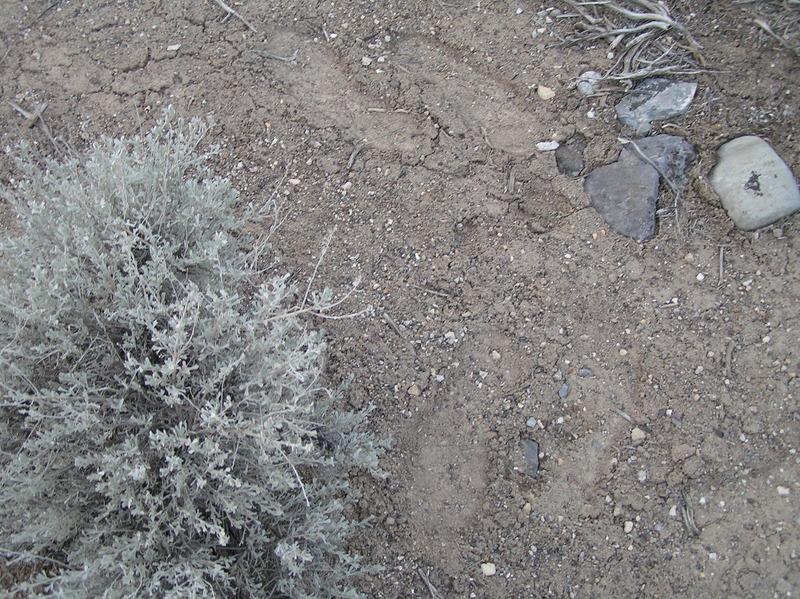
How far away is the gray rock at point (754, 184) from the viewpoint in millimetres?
3094

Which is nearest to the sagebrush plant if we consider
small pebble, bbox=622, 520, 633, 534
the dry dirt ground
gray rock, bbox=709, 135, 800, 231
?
the dry dirt ground

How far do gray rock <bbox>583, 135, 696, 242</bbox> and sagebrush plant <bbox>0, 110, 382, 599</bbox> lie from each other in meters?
1.78

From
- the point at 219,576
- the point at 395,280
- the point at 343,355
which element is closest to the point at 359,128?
the point at 395,280

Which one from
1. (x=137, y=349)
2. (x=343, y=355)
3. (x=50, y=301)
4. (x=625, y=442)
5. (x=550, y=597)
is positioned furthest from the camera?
(x=343, y=355)

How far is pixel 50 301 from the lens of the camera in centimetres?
213

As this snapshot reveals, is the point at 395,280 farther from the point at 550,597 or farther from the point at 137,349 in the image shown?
the point at 550,597

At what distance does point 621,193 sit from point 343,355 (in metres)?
1.62

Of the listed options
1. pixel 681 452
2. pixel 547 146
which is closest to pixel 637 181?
pixel 547 146

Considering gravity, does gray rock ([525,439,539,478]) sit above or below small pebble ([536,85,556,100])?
below

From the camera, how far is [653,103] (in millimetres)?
3506

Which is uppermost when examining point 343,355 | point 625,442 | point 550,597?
point 343,355

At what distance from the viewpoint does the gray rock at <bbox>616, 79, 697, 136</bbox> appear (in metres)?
3.46

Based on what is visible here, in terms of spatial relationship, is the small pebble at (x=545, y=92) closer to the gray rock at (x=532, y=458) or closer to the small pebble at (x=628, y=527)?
the gray rock at (x=532, y=458)

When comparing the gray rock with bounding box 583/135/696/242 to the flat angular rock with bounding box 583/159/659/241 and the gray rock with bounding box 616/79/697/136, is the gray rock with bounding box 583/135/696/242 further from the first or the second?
the gray rock with bounding box 616/79/697/136
